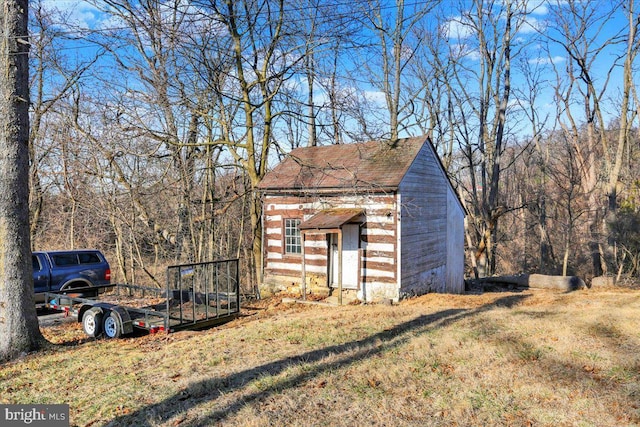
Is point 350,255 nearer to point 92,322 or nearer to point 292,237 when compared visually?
point 292,237

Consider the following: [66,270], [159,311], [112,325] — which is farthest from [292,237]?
[112,325]

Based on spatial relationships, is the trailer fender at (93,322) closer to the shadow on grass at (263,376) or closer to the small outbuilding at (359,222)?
the shadow on grass at (263,376)

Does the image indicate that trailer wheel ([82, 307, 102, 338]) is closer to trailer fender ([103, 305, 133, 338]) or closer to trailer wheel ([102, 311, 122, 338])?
trailer wheel ([102, 311, 122, 338])

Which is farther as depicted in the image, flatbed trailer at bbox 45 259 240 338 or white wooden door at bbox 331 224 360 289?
white wooden door at bbox 331 224 360 289

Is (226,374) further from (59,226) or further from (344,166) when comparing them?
(59,226)

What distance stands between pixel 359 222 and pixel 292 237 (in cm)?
265

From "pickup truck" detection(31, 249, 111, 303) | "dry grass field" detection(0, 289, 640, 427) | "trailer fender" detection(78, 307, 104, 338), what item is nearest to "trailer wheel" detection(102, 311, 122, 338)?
"trailer fender" detection(78, 307, 104, 338)

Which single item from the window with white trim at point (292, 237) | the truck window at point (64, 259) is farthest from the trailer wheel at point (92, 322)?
the window with white trim at point (292, 237)

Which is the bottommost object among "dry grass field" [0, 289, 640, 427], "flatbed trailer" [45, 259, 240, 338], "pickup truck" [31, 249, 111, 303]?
"dry grass field" [0, 289, 640, 427]

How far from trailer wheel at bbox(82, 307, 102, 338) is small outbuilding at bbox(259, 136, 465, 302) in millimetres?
5990

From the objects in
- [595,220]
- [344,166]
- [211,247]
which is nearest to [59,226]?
[211,247]

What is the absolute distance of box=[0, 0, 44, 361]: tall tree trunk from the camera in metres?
8.24

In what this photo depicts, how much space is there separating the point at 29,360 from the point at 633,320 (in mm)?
11493

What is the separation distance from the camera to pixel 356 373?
21.6 ft
